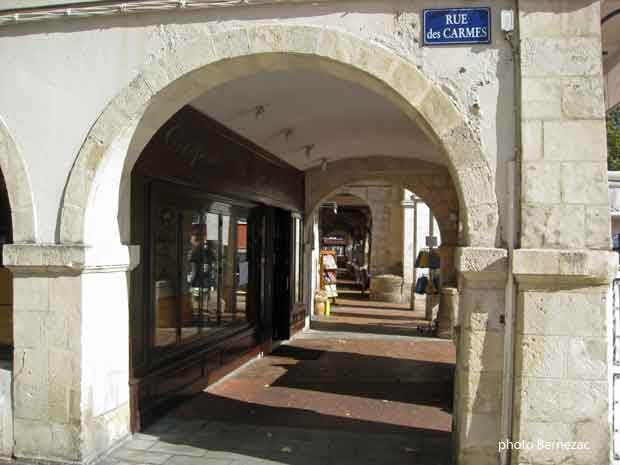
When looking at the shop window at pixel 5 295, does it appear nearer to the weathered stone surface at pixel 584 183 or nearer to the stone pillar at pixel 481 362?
the stone pillar at pixel 481 362

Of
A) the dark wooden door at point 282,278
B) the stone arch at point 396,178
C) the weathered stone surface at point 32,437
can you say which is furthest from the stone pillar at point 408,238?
the weathered stone surface at point 32,437

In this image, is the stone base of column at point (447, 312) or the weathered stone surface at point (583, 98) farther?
the stone base of column at point (447, 312)

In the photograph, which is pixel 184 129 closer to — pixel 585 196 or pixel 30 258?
pixel 30 258

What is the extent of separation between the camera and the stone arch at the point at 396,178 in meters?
10.6

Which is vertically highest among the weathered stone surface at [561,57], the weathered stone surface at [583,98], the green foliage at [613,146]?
the green foliage at [613,146]

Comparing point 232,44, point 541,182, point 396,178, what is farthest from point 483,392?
point 396,178

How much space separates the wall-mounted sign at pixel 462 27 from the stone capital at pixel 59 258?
263 centimetres

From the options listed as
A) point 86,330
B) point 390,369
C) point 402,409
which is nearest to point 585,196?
point 402,409

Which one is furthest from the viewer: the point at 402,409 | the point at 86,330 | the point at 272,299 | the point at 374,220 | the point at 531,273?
the point at 374,220

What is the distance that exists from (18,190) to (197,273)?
86.7 inches

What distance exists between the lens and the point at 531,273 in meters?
3.53

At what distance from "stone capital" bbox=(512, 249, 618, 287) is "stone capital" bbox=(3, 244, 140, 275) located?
2751mm

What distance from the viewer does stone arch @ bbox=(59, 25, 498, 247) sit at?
371 centimetres

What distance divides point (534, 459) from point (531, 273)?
3.65 feet
